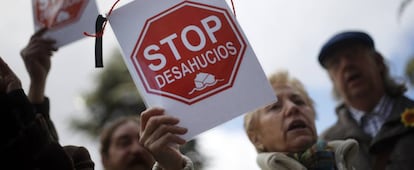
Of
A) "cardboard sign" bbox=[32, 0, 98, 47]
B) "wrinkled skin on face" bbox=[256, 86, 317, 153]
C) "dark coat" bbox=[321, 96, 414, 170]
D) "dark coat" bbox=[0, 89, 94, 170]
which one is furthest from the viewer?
"dark coat" bbox=[321, 96, 414, 170]

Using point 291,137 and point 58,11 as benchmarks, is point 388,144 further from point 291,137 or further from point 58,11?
point 58,11

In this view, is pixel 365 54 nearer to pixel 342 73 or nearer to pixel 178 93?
pixel 342 73

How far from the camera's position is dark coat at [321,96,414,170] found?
2.55 m

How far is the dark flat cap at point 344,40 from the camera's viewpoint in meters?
3.08

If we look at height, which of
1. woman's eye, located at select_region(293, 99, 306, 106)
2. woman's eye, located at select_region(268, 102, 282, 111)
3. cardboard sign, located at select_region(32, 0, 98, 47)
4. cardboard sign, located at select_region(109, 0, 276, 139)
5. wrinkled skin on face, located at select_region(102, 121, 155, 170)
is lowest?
woman's eye, located at select_region(293, 99, 306, 106)

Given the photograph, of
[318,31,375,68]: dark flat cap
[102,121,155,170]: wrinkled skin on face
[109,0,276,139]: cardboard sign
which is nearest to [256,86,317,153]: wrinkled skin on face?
[102,121,155,170]: wrinkled skin on face

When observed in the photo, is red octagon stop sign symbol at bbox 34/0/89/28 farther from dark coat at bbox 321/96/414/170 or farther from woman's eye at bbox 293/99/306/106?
dark coat at bbox 321/96/414/170

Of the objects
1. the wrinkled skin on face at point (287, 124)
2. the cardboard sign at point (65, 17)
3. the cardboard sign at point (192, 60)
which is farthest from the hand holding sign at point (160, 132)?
the cardboard sign at point (65, 17)

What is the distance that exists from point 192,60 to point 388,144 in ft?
4.88

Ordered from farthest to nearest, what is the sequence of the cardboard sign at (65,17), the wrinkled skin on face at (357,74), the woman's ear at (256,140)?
1. the wrinkled skin on face at (357,74)
2. the cardboard sign at (65,17)
3. the woman's ear at (256,140)

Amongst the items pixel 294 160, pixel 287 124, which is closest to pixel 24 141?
pixel 294 160

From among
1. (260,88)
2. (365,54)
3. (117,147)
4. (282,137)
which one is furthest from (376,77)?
(260,88)

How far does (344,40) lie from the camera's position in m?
3.08

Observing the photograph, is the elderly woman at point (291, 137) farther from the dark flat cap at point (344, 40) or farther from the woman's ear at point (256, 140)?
the dark flat cap at point (344, 40)
